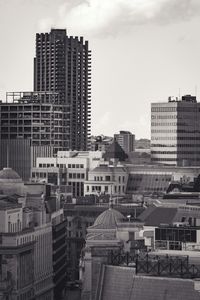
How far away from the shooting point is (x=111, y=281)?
13862cm

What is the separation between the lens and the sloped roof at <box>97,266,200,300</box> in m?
133

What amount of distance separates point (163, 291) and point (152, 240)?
39.9 metres

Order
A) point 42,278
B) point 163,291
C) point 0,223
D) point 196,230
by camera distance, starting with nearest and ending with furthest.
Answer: point 163,291 < point 196,230 < point 0,223 < point 42,278

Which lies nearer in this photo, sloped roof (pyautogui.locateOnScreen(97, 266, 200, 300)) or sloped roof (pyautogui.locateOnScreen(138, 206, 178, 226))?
sloped roof (pyautogui.locateOnScreen(97, 266, 200, 300))

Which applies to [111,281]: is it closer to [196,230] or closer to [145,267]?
[145,267]

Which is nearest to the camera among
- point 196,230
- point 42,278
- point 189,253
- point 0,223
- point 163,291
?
point 163,291

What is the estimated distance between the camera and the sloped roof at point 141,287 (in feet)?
436

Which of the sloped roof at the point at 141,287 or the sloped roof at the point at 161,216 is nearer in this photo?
the sloped roof at the point at 141,287

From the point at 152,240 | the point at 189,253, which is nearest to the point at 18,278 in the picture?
the point at 152,240

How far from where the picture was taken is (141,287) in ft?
442

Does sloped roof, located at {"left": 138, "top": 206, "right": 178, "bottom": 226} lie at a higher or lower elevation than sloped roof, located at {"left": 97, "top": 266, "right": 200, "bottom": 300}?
higher

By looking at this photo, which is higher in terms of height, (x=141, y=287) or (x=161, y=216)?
(x=161, y=216)

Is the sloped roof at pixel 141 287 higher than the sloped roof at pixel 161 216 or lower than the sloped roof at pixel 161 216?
lower

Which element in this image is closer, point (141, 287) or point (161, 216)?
point (141, 287)
